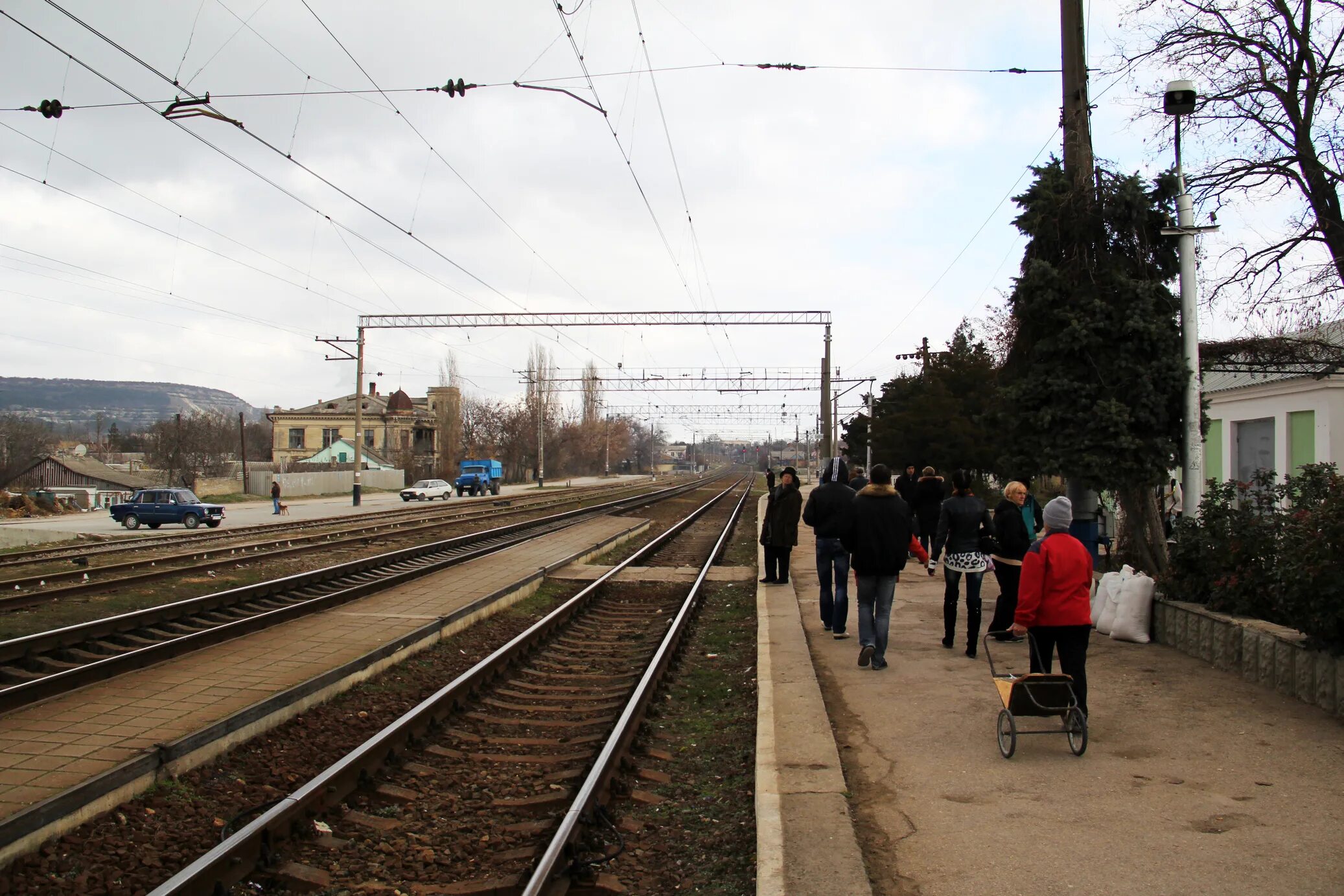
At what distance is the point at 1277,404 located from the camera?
21.7 metres

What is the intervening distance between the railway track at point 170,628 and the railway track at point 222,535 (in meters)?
6.74

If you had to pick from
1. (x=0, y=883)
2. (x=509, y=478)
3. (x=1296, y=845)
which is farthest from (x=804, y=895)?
(x=509, y=478)

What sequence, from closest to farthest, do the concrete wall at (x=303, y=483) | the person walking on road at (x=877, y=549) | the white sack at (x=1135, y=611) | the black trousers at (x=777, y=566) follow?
the person walking on road at (x=877, y=549), the white sack at (x=1135, y=611), the black trousers at (x=777, y=566), the concrete wall at (x=303, y=483)

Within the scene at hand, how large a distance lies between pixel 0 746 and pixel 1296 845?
7.23m

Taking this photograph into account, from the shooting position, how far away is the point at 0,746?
20.2 feet

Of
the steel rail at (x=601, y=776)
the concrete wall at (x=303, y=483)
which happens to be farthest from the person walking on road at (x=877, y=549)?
the concrete wall at (x=303, y=483)

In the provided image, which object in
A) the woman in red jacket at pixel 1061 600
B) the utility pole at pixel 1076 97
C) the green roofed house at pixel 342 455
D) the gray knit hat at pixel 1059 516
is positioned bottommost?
the woman in red jacket at pixel 1061 600

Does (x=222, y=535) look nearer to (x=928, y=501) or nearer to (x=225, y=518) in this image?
(x=225, y=518)

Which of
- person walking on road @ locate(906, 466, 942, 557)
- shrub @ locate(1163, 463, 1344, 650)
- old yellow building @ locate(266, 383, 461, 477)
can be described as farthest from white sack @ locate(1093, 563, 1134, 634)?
old yellow building @ locate(266, 383, 461, 477)

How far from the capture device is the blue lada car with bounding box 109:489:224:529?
3238cm

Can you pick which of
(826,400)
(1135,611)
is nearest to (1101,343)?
(1135,611)

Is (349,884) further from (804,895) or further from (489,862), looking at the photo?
(804,895)

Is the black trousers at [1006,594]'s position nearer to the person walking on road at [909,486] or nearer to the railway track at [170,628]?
the person walking on road at [909,486]

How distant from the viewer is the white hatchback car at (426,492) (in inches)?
2068
